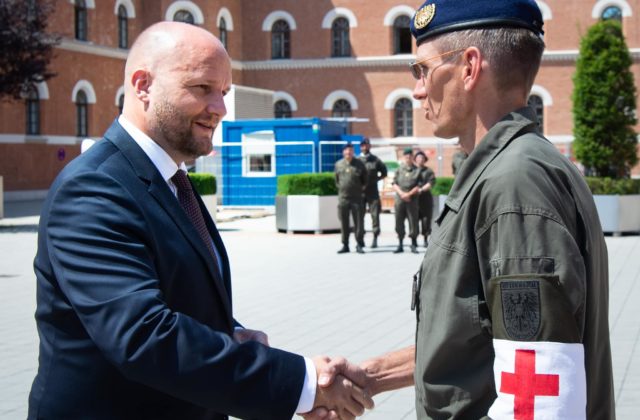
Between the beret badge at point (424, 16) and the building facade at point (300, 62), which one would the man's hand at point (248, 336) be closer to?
the beret badge at point (424, 16)

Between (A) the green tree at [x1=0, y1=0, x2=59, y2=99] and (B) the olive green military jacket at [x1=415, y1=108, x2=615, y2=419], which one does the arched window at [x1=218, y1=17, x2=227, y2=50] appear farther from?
(B) the olive green military jacket at [x1=415, y1=108, x2=615, y2=419]

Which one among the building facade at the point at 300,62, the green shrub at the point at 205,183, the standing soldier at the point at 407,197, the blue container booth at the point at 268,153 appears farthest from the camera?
the building facade at the point at 300,62

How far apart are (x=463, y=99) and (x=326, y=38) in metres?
42.5

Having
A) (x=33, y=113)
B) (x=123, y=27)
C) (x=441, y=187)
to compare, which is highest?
(x=123, y=27)

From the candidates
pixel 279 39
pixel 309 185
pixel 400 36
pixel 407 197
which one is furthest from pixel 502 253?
pixel 279 39

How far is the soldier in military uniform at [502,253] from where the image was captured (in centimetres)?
213

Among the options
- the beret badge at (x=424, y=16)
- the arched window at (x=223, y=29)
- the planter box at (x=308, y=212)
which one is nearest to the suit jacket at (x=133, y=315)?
the beret badge at (x=424, y=16)

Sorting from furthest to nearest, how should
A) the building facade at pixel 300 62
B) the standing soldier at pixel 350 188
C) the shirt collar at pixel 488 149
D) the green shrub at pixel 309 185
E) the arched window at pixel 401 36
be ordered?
the arched window at pixel 401 36 → the building facade at pixel 300 62 → the green shrub at pixel 309 185 → the standing soldier at pixel 350 188 → the shirt collar at pixel 488 149

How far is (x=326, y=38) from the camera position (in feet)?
146

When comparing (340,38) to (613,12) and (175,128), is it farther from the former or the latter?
(175,128)

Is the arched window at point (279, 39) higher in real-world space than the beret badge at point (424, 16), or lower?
higher

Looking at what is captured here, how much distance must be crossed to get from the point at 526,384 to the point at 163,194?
4.05 ft

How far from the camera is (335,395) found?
3.04m

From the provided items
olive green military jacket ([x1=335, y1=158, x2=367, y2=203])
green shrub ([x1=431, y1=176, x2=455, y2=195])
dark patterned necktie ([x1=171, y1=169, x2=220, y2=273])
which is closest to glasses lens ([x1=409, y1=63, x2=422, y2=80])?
dark patterned necktie ([x1=171, y1=169, x2=220, y2=273])
